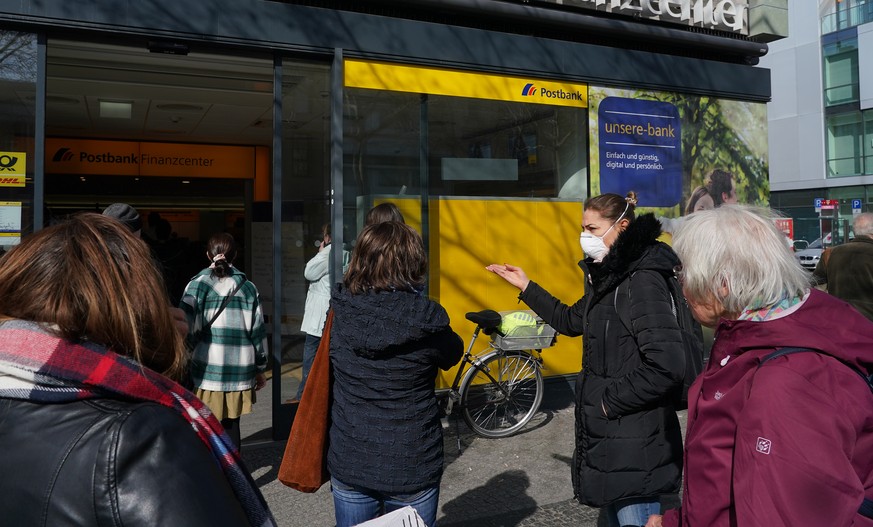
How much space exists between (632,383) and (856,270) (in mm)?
4459

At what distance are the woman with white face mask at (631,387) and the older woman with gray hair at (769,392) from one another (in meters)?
0.78

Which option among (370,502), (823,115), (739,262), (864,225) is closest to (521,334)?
(864,225)

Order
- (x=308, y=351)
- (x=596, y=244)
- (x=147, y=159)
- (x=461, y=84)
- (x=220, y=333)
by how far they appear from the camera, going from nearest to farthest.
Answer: (x=596, y=244) < (x=220, y=333) < (x=308, y=351) < (x=461, y=84) < (x=147, y=159)

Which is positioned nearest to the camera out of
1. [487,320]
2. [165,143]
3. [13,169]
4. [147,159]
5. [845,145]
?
[13,169]

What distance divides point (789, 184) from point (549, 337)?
1507 inches

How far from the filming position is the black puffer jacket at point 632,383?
2666 millimetres

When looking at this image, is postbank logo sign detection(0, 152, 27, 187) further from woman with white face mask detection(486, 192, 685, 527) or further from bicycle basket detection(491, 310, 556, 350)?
woman with white face mask detection(486, 192, 685, 527)

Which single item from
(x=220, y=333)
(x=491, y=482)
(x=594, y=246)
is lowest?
(x=491, y=482)

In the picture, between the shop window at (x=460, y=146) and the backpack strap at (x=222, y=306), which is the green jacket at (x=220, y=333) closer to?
the backpack strap at (x=222, y=306)

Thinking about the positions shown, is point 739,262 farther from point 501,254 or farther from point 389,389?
point 501,254

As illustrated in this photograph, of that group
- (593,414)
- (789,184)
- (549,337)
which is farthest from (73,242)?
(789,184)

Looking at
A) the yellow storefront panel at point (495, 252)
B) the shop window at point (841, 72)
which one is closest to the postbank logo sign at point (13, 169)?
the yellow storefront panel at point (495, 252)

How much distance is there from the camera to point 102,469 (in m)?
1.04

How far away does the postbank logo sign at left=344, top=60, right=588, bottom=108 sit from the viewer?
257 inches
